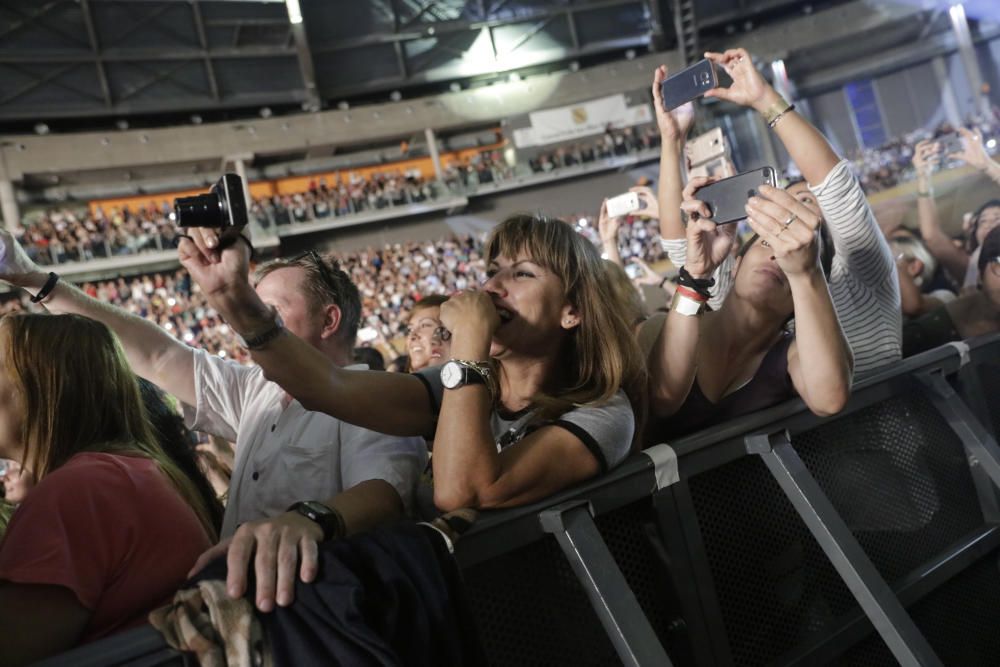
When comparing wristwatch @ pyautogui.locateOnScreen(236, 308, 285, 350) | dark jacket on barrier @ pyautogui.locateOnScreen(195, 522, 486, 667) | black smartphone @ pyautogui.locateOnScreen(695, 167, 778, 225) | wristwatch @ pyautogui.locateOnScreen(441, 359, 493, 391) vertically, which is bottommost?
dark jacket on barrier @ pyautogui.locateOnScreen(195, 522, 486, 667)

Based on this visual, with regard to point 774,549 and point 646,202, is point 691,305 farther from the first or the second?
point 646,202

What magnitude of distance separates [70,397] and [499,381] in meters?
0.96

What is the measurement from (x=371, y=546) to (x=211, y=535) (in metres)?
0.52

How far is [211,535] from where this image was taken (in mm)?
1413

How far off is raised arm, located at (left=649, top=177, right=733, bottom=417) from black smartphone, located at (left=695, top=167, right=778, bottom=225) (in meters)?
0.02

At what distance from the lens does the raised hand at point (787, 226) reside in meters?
1.49

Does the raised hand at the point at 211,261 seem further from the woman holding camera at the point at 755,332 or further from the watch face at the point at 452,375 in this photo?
the woman holding camera at the point at 755,332

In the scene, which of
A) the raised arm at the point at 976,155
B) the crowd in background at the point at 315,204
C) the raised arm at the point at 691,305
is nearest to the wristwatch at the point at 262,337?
the raised arm at the point at 691,305

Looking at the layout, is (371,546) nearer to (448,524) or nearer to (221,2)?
(448,524)

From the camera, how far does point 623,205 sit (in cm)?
309

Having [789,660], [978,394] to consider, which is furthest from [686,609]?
[978,394]

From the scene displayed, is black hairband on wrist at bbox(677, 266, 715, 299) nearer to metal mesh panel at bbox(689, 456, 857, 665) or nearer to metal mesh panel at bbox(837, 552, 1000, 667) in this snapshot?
metal mesh panel at bbox(689, 456, 857, 665)

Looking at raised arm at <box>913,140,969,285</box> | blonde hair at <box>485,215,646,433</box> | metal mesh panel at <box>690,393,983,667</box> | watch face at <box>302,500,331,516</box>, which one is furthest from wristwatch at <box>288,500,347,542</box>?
raised arm at <box>913,140,969,285</box>

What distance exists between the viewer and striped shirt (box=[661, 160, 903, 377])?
2051mm
